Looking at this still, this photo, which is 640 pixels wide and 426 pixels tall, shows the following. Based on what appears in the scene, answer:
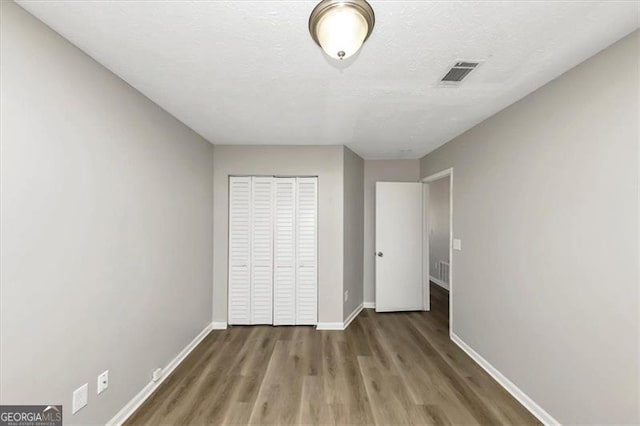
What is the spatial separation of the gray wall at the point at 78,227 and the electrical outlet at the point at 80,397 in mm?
33

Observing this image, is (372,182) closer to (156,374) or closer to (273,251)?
(273,251)

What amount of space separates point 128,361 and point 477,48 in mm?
3067

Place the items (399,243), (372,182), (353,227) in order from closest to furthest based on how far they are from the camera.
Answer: (353,227)
(399,243)
(372,182)

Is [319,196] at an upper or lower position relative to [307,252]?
upper

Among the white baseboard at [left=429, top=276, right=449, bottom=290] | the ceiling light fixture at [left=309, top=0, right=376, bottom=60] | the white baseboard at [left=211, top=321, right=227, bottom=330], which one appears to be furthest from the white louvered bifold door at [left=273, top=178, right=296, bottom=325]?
the white baseboard at [left=429, top=276, right=449, bottom=290]

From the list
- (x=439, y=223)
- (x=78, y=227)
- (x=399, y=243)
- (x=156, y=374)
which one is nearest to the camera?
(x=78, y=227)

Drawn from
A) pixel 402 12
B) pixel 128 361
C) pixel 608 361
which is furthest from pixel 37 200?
pixel 608 361

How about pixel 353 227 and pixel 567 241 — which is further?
pixel 353 227

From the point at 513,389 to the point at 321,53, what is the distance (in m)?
2.89

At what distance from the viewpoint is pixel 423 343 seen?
317 cm

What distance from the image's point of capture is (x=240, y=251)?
363cm

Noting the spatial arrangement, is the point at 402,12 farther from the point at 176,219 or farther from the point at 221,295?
the point at 221,295

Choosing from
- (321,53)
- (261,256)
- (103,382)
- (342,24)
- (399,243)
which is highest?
(321,53)

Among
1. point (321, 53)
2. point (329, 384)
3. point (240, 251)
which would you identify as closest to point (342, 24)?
point (321, 53)
